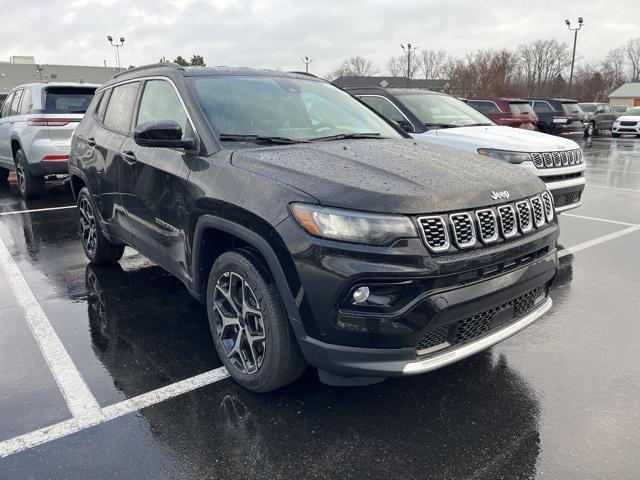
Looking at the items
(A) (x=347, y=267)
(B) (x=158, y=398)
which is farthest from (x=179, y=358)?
(A) (x=347, y=267)

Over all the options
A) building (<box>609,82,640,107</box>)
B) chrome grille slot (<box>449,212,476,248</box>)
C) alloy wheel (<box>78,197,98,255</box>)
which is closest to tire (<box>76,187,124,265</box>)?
alloy wheel (<box>78,197,98,255</box>)

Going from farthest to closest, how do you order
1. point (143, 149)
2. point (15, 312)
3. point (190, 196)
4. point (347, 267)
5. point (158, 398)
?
point (15, 312)
point (143, 149)
point (190, 196)
point (158, 398)
point (347, 267)

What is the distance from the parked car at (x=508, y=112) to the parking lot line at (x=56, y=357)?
535 inches

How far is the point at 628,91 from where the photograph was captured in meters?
81.5

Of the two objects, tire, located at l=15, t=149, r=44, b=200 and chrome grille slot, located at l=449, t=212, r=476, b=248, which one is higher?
chrome grille slot, located at l=449, t=212, r=476, b=248

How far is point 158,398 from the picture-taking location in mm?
3062

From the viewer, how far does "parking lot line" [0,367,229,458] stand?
2.65m

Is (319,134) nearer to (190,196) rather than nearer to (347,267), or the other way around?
(190,196)

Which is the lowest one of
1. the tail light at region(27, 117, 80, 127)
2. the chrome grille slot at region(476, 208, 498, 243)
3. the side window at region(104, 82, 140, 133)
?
the chrome grille slot at region(476, 208, 498, 243)

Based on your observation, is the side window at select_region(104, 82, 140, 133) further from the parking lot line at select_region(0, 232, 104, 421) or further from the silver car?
the silver car

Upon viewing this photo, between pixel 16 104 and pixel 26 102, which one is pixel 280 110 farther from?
pixel 16 104

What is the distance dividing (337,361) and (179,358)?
1468mm

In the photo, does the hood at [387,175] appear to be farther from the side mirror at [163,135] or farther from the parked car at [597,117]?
the parked car at [597,117]

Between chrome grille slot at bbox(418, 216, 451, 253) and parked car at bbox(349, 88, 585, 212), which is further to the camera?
parked car at bbox(349, 88, 585, 212)
